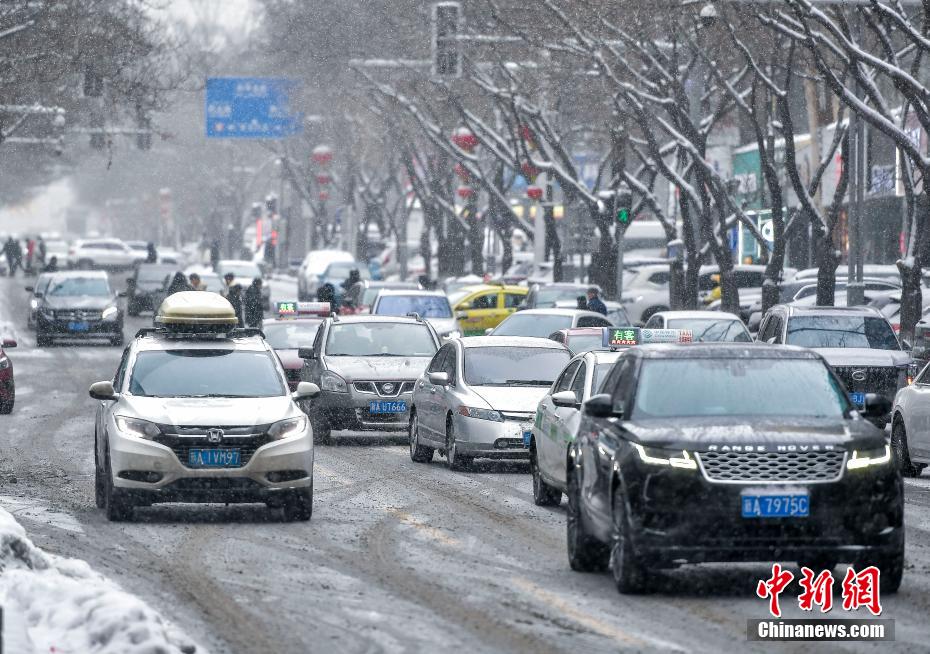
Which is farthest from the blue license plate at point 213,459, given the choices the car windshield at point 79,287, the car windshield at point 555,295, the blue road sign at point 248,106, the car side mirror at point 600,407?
the blue road sign at point 248,106

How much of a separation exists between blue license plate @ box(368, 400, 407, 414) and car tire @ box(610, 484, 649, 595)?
484 inches

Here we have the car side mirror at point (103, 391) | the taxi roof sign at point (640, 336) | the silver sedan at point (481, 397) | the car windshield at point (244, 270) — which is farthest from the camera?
the car windshield at point (244, 270)

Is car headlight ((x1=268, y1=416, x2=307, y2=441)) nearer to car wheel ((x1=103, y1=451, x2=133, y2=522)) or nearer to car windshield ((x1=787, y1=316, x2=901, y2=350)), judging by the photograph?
car wheel ((x1=103, y1=451, x2=133, y2=522))

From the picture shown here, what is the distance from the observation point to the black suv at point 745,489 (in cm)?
1093

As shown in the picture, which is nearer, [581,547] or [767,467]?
[767,467]

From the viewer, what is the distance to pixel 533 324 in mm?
31438

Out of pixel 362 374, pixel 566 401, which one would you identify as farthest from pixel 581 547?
pixel 362 374

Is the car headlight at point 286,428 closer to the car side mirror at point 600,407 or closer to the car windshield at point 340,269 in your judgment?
the car side mirror at point 600,407

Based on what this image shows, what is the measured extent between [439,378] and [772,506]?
9979 millimetres

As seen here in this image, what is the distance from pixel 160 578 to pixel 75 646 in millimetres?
2907

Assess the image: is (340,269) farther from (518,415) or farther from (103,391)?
(103,391)

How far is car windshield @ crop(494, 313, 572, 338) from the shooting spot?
31.1m

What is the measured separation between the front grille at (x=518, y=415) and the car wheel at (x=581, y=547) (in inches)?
287

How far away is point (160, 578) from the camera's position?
1212cm
